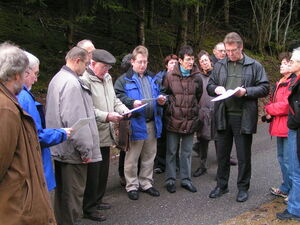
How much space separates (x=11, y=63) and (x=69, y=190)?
1.85 meters

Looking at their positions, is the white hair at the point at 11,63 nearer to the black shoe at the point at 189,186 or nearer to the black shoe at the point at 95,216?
the black shoe at the point at 95,216

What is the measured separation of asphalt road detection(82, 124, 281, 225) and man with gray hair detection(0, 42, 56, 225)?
210 cm

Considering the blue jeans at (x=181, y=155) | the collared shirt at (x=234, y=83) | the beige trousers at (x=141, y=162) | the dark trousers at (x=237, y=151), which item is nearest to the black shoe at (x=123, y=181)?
the beige trousers at (x=141, y=162)

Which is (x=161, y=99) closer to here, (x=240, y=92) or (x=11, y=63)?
(x=240, y=92)

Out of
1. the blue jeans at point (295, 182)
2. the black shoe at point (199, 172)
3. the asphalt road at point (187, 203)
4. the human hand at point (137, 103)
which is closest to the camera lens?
the blue jeans at point (295, 182)

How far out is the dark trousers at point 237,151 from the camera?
17.2 ft

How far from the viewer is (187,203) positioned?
5.30m

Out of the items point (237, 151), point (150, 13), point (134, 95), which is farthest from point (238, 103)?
point (150, 13)

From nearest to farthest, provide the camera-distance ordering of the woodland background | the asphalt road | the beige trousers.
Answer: the asphalt road < the beige trousers < the woodland background

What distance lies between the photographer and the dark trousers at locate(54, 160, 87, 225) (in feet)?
13.5

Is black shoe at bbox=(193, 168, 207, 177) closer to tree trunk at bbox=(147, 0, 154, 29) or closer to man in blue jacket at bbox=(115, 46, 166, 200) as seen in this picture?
man in blue jacket at bbox=(115, 46, 166, 200)

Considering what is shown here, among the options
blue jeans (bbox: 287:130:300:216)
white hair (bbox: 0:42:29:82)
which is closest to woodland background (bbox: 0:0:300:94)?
blue jeans (bbox: 287:130:300:216)

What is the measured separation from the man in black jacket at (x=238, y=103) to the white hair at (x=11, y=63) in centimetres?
301

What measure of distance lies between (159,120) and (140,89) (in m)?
0.58
